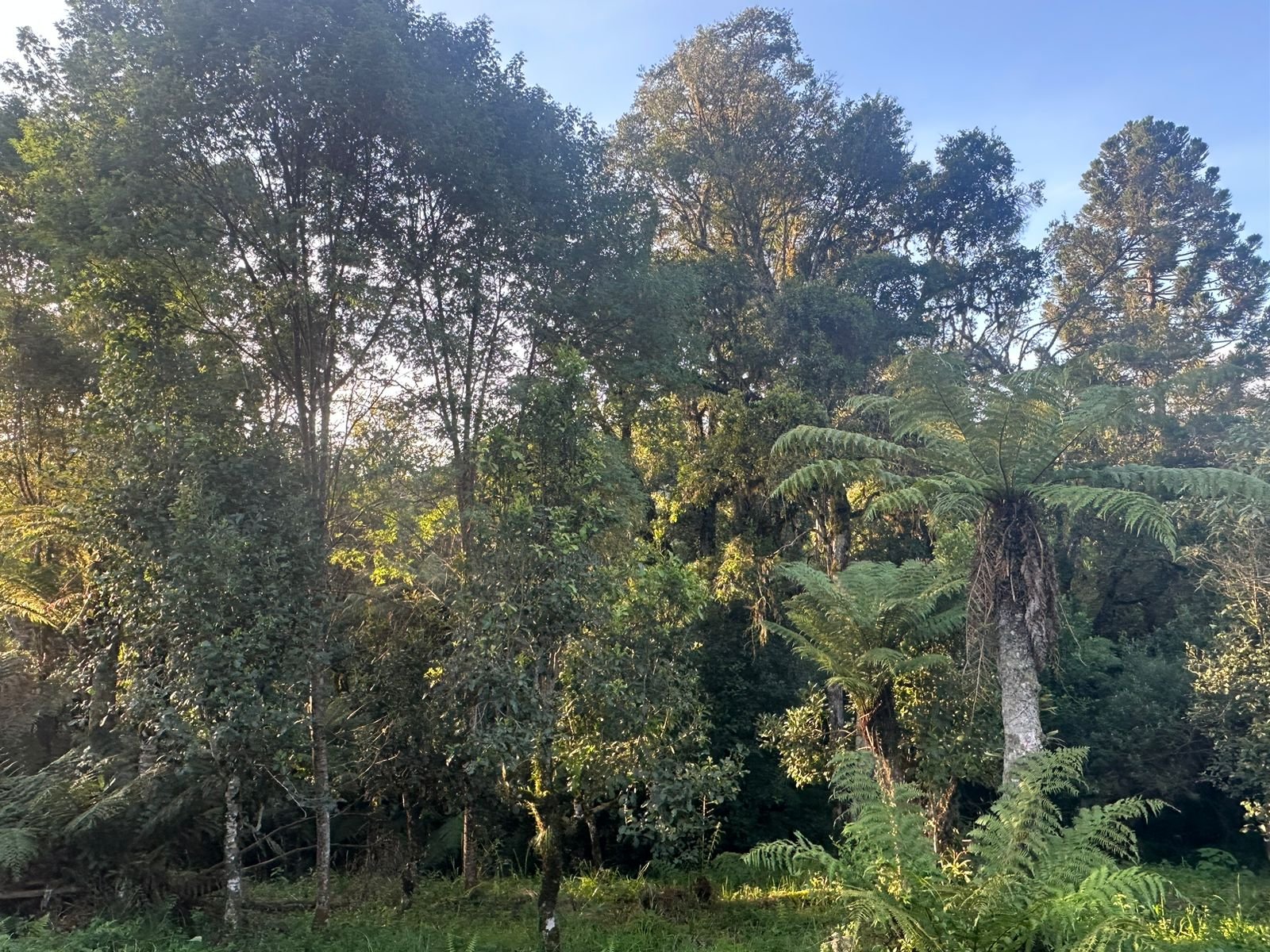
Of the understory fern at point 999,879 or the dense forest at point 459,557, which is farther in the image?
the dense forest at point 459,557

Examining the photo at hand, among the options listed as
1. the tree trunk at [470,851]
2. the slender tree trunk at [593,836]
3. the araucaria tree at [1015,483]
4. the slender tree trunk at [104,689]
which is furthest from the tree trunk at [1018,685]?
the slender tree trunk at [104,689]

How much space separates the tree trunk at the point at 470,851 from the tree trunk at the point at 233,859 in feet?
8.95

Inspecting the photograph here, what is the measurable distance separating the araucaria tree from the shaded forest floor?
222cm

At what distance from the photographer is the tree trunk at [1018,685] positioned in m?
6.90

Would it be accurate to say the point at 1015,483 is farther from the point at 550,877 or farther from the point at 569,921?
the point at 569,921

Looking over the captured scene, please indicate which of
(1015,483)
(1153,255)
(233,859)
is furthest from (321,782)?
(1153,255)

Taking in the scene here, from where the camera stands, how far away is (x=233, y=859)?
6891 mm

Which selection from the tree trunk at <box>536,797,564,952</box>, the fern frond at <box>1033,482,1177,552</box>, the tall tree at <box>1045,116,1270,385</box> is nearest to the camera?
the fern frond at <box>1033,482,1177,552</box>

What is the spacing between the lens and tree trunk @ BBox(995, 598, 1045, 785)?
690 centimetres

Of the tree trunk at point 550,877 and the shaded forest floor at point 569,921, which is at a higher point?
the tree trunk at point 550,877

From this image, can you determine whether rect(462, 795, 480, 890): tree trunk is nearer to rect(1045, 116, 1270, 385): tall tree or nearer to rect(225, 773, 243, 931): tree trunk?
rect(225, 773, 243, 931): tree trunk

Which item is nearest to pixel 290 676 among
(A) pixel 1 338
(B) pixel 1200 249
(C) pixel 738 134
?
(A) pixel 1 338

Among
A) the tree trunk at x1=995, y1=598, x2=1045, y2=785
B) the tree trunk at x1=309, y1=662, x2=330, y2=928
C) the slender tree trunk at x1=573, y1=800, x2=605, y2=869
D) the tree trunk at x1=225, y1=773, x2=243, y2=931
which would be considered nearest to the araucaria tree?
the tree trunk at x1=995, y1=598, x2=1045, y2=785

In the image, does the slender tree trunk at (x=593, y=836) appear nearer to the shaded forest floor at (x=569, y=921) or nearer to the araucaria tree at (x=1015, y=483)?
the shaded forest floor at (x=569, y=921)
